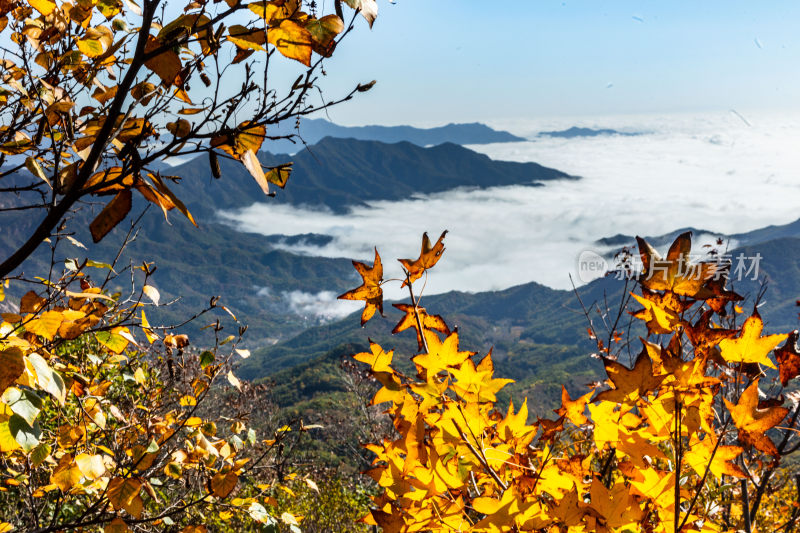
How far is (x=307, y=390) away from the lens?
459ft

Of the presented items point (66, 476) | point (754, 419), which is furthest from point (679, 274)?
point (66, 476)

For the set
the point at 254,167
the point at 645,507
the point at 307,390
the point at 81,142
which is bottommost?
the point at 307,390

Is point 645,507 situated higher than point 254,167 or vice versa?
point 254,167

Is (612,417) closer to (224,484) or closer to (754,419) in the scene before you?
(754,419)

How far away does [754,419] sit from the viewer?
1094 mm

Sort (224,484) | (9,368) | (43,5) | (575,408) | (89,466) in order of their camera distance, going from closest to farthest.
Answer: (9,368)
(43,5)
(575,408)
(89,466)
(224,484)

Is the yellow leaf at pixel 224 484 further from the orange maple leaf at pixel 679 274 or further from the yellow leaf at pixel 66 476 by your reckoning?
the orange maple leaf at pixel 679 274

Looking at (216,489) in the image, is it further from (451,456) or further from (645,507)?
(645,507)

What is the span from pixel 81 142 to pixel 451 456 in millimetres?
1082

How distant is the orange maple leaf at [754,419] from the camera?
1077mm

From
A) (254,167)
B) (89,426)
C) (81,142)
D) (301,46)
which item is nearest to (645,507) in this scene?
(254,167)

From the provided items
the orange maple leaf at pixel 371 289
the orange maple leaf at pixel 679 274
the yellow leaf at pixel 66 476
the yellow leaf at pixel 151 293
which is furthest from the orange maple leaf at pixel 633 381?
the yellow leaf at pixel 151 293

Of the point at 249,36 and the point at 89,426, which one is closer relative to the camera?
the point at 249,36

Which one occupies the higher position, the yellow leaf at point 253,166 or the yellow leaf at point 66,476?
the yellow leaf at point 253,166
